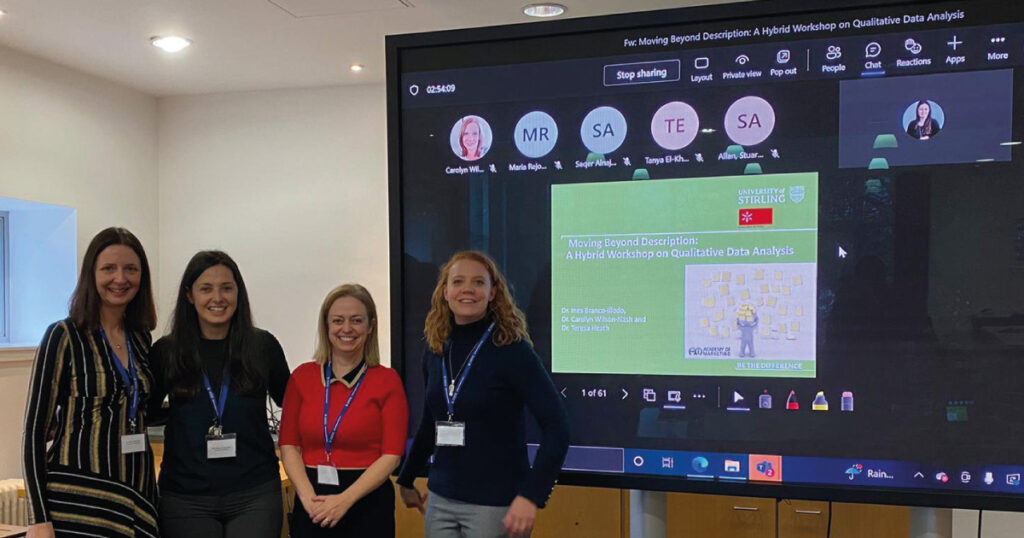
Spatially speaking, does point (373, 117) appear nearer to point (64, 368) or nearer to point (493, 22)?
point (493, 22)

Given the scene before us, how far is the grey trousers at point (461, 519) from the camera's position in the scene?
6.06 feet

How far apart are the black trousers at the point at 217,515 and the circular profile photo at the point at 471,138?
1.11m

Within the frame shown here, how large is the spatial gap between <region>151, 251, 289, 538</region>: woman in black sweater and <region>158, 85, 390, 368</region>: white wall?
2.40m

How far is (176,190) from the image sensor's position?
5059mm

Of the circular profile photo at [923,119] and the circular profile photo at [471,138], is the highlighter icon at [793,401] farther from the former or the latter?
the circular profile photo at [471,138]

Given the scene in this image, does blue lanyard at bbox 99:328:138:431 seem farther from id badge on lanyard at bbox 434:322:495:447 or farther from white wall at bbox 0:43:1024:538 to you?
white wall at bbox 0:43:1024:538

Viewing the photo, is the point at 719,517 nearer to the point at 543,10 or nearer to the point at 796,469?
the point at 796,469

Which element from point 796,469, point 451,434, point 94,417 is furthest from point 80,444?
point 796,469

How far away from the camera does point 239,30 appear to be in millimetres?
3703

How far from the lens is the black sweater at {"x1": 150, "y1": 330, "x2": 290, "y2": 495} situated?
Result: 2.14 metres

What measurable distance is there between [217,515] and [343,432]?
412 mm

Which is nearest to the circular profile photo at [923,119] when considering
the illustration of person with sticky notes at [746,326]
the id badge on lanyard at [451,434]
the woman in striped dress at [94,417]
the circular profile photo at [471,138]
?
the illustration of person with sticky notes at [746,326]

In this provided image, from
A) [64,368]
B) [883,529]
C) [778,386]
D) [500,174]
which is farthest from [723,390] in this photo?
[883,529]

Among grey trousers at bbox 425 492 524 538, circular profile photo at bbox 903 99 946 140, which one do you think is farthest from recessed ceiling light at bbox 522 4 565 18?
grey trousers at bbox 425 492 524 538
